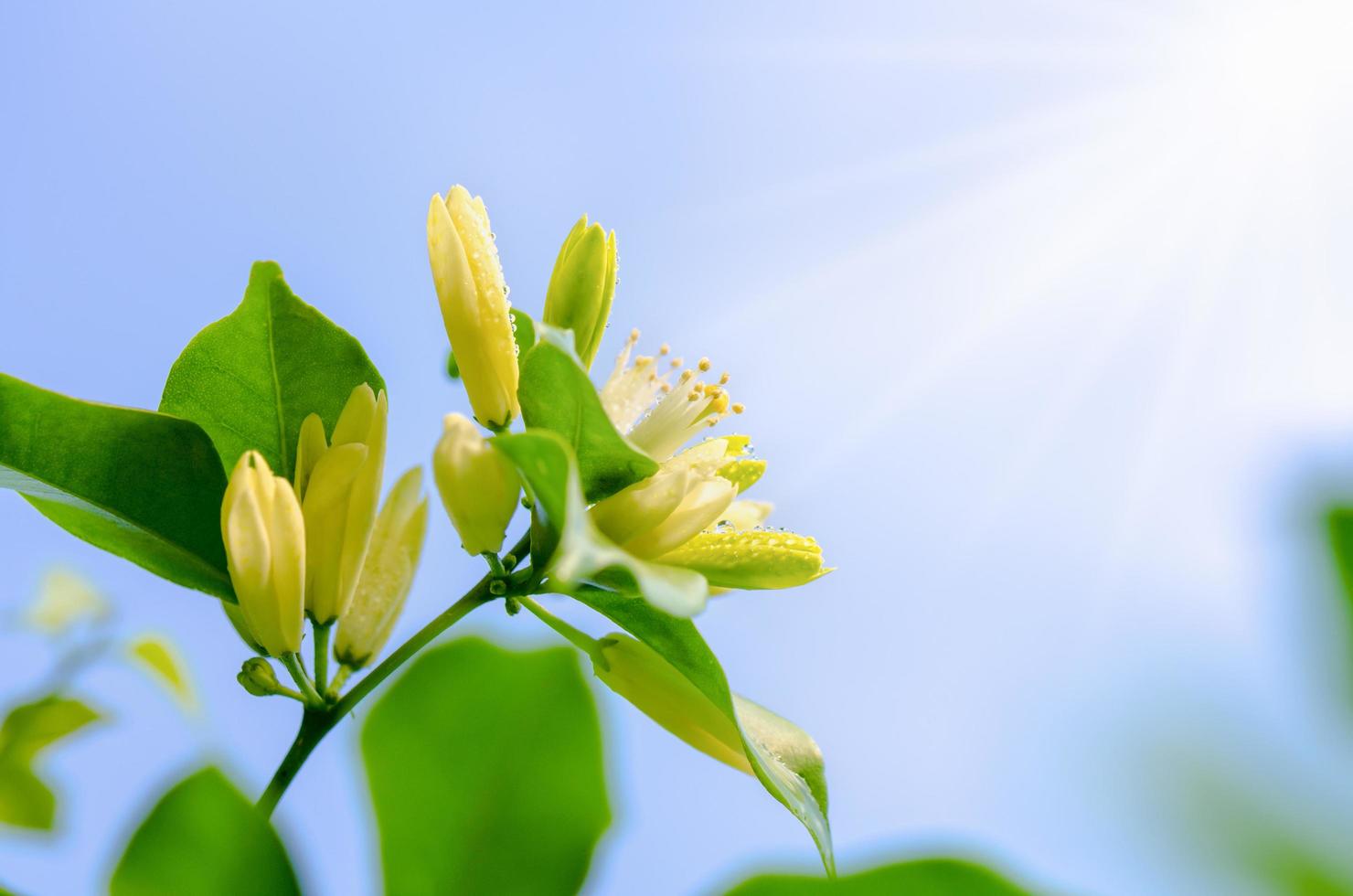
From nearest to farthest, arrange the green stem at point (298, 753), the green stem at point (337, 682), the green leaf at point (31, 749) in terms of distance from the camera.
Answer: the green leaf at point (31, 749)
the green stem at point (298, 753)
the green stem at point (337, 682)

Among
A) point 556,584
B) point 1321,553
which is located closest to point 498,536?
point 556,584

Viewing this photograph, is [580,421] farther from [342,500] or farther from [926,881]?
[926,881]

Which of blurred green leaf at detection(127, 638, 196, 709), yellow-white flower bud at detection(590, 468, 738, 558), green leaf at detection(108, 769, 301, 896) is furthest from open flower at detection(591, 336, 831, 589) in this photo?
green leaf at detection(108, 769, 301, 896)

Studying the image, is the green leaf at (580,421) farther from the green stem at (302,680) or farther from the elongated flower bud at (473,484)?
the green stem at (302,680)

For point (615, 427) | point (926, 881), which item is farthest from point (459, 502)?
point (926, 881)

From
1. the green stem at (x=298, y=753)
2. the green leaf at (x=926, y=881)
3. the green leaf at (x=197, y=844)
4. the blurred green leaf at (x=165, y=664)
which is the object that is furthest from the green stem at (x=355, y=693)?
the green leaf at (x=926, y=881)
